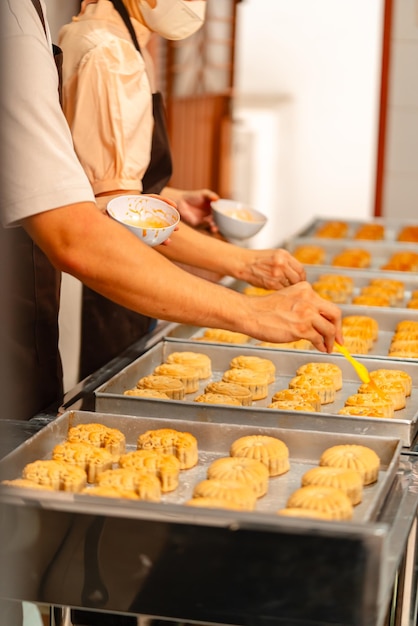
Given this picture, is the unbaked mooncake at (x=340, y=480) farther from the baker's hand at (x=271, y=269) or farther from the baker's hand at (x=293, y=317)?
the baker's hand at (x=271, y=269)

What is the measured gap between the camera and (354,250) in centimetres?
365

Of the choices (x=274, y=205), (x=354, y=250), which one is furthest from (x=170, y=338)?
(x=274, y=205)

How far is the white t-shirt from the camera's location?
1.65 meters

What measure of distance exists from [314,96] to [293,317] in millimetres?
6154

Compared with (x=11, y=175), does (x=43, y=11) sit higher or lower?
higher

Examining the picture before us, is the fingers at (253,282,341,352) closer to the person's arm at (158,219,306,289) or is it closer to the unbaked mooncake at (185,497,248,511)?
the unbaked mooncake at (185,497,248,511)

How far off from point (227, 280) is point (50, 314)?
0.93 meters

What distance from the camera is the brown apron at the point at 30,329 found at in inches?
84.1

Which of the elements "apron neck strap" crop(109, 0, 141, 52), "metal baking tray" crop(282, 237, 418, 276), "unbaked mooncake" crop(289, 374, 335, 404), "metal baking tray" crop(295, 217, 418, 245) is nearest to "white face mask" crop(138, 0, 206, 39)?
"apron neck strap" crop(109, 0, 141, 52)

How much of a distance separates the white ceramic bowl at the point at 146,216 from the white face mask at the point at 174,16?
50 centimetres

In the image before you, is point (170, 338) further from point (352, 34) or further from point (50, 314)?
point (352, 34)

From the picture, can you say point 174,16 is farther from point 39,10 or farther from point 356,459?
point 356,459

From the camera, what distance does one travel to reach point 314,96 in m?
7.73

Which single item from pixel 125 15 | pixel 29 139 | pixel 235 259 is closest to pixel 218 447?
pixel 29 139
